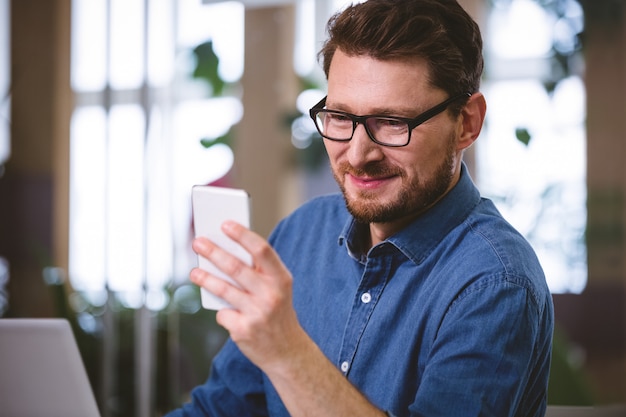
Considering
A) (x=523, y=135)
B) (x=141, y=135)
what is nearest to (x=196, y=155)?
(x=141, y=135)

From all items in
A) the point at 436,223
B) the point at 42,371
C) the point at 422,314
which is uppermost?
the point at 436,223

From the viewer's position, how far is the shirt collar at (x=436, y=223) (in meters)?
1.25

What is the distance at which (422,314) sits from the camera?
1.16m

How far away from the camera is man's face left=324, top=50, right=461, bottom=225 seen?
3.96 feet

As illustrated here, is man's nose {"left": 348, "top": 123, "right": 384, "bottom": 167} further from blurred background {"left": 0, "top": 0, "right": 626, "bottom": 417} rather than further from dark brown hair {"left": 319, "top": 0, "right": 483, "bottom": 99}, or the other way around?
blurred background {"left": 0, "top": 0, "right": 626, "bottom": 417}

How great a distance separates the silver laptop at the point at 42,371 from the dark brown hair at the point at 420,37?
67cm

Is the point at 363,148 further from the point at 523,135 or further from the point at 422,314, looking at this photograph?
the point at 523,135

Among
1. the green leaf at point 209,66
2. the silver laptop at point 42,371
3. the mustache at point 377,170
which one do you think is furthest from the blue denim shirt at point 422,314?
the green leaf at point 209,66

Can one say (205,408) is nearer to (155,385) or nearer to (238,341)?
(238,341)

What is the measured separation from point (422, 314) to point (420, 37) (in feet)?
1.50

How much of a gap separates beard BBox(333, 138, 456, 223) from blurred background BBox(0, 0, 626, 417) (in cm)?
143

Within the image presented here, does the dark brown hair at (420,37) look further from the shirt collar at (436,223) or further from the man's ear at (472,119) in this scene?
the shirt collar at (436,223)

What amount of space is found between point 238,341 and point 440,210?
1.78 ft

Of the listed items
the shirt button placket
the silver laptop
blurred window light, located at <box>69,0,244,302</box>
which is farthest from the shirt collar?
blurred window light, located at <box>69,0,244,302</box>
